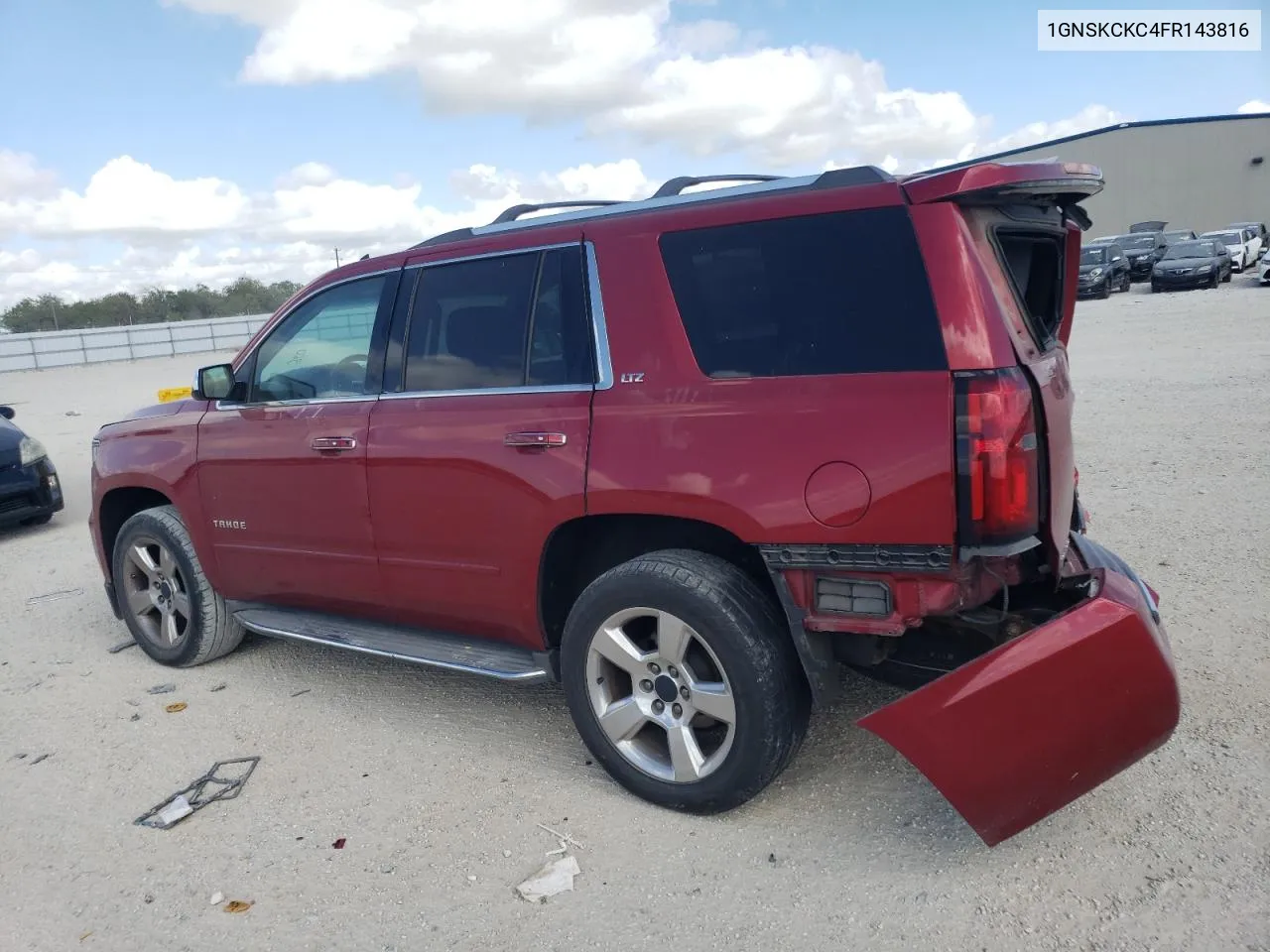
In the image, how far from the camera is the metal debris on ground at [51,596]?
653 cm

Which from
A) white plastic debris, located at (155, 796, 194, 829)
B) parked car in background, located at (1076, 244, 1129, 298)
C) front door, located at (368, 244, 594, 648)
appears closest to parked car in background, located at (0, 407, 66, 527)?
white plastic debris, located at (155, 796, 194, 829)

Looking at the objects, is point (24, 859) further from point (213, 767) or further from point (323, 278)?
point (323, 278)

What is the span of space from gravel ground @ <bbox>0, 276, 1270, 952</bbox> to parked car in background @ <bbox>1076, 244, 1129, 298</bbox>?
27304 millimetres

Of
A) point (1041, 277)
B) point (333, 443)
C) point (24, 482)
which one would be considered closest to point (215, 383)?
point (333, 443)

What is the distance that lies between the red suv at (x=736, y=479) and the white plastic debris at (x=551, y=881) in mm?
399

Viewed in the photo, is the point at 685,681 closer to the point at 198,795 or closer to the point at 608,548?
the point at 608,548

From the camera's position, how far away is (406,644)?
409 cm

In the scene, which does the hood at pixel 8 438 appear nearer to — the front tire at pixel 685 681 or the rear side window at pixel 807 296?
the front tire at pixel 685 681

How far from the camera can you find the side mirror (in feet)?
14.8

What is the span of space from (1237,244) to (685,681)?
3946 centimetres

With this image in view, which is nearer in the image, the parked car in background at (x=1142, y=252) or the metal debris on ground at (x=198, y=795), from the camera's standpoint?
the metal debris on ground at (x=198, y=795)

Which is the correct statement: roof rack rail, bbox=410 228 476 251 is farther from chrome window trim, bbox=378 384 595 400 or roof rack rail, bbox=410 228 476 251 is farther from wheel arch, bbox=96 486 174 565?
wheel arch, bbox=96 486 174 565

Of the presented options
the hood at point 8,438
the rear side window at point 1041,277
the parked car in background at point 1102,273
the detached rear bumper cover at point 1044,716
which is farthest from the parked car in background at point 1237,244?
the detached rear bumper cover at point 1044,716

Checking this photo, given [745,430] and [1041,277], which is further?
[1041,277]
